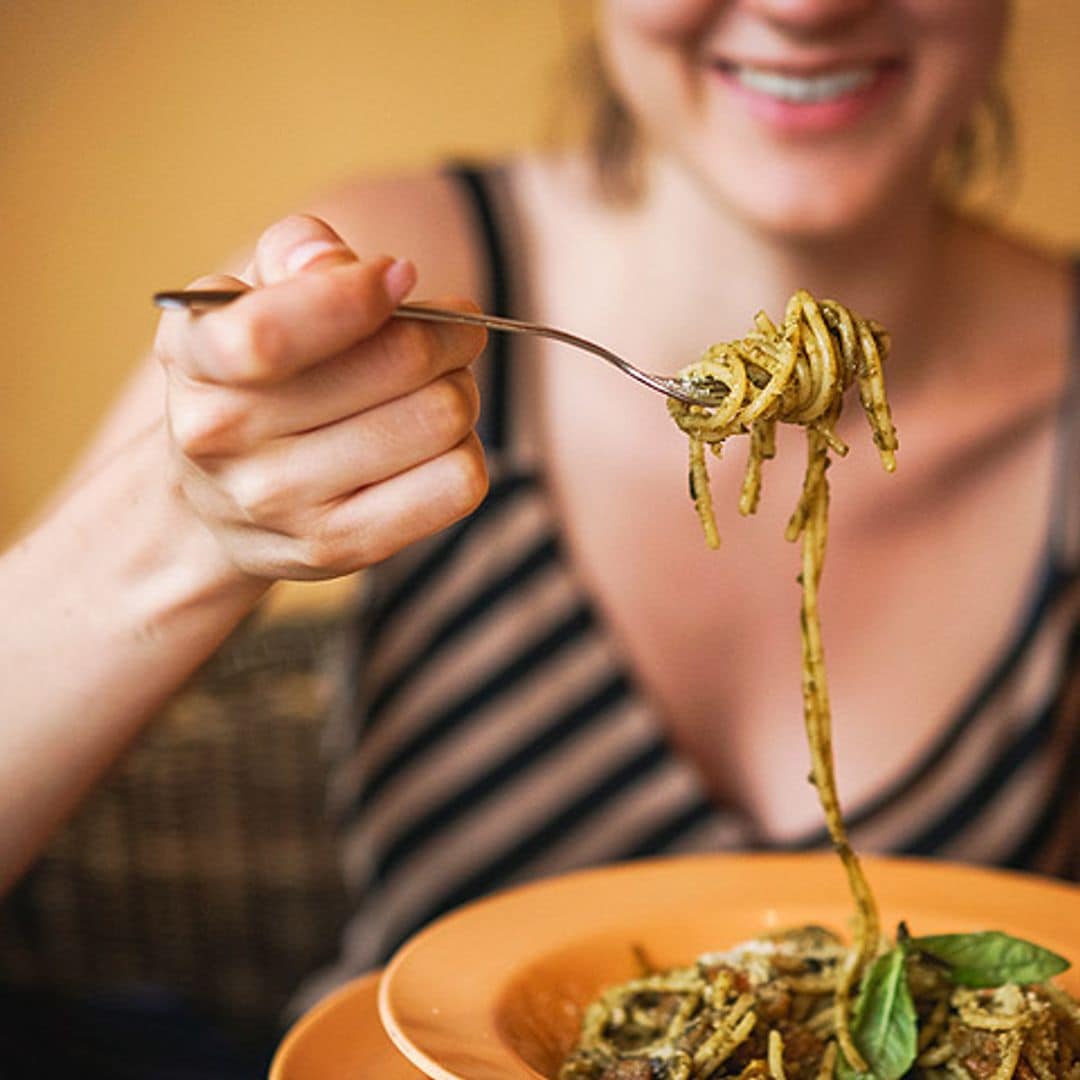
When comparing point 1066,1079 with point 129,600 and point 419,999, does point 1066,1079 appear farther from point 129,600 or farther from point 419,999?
point 129,600

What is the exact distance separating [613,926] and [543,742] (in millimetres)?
695

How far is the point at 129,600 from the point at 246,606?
0.09 m

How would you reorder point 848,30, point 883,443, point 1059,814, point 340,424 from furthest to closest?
point 1059,814
point 848,30
point 883,443
point 340,424

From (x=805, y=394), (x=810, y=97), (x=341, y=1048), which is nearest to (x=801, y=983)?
(x=341, y=1048)

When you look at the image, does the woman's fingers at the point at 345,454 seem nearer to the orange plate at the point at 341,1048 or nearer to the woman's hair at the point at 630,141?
the orange plate at the point at 341,1048

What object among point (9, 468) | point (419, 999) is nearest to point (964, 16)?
point (419, 999)

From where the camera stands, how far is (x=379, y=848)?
78.1 inches

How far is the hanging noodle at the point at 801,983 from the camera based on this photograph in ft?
3.38

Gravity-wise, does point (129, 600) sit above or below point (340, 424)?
below

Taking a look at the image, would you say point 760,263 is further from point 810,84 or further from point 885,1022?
point 885,1022

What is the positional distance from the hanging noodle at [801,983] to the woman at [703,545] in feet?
2.16

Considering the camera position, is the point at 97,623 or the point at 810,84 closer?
the point at 97,623

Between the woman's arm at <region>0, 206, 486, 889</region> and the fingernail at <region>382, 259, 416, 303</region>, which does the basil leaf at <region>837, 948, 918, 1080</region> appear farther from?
the fingernail at <region>382, 259, 416, 303</region>

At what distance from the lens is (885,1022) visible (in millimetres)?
1022
